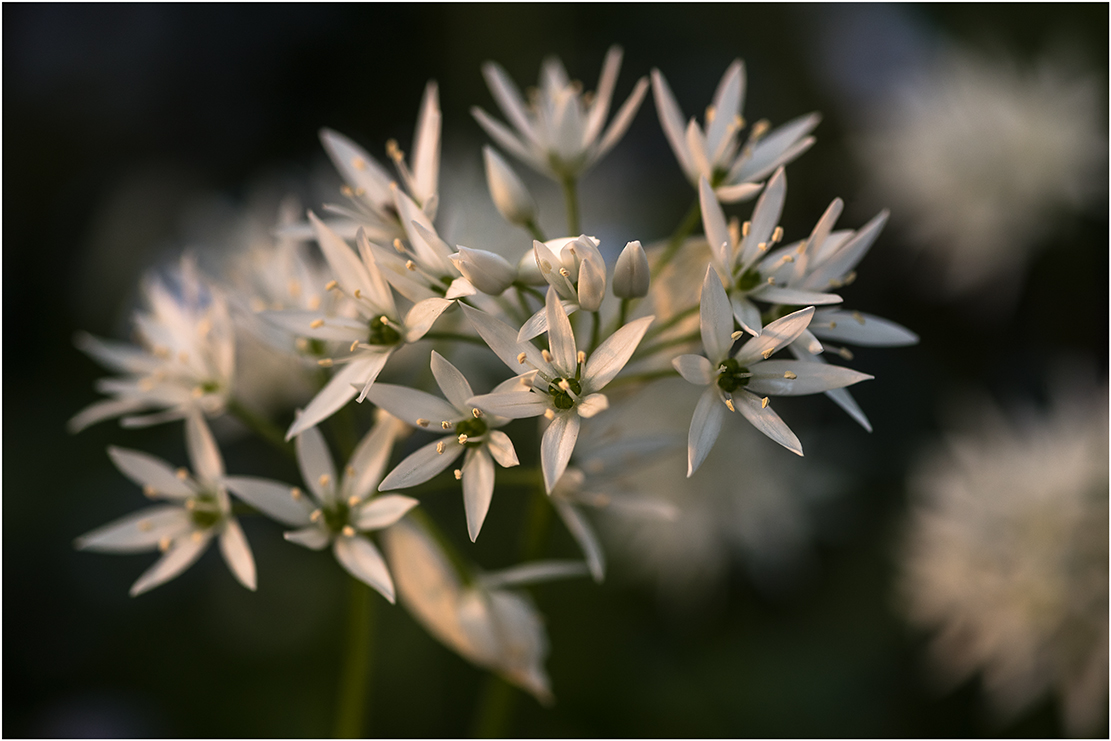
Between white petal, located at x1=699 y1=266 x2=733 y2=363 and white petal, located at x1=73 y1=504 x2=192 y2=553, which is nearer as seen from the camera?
white petal, located at x1=699 y1=266 x2=733 y2=363

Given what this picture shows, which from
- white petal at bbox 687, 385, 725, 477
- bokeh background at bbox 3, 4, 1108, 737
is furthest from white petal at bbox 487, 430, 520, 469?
bokeh background at bbox 3, 4, 1108, 737

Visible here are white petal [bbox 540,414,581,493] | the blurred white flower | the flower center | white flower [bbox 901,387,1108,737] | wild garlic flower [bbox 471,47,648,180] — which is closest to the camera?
white petal [bbox 540,414,581,493]

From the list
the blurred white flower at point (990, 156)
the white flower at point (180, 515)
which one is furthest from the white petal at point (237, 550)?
the blurred white flower at point (990, 156)

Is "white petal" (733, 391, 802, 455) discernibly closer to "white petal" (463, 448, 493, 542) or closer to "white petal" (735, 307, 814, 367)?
"white petal" (735, 307, 814, 367)

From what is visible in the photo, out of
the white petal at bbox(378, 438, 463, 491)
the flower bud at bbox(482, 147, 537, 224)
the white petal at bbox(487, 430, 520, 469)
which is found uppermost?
the flower bud at bbox(482, 147, 537, 224)

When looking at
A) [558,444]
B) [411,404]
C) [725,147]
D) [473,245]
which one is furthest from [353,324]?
[473,245]

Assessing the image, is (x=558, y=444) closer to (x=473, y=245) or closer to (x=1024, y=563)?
(x=473, y=245)

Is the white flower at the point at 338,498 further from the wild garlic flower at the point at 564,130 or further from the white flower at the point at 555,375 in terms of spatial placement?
the wild garlic flower at the point at 564,130
